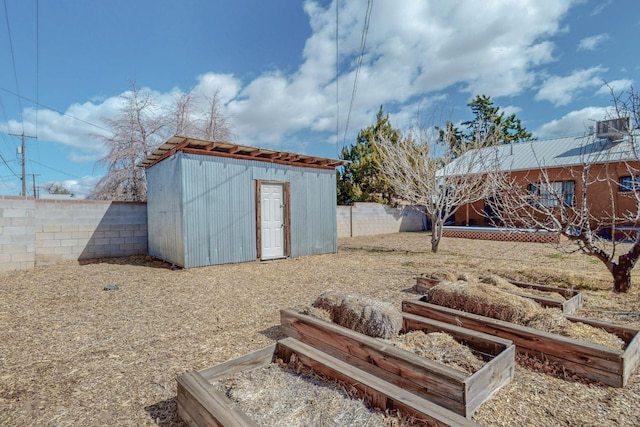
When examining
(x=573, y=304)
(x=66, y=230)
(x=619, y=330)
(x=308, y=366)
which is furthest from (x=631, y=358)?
(x=66, y=230)

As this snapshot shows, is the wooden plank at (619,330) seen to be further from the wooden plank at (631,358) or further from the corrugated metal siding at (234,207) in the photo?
the corrugated metal siding at (234,207)

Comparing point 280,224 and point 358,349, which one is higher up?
point 280,224

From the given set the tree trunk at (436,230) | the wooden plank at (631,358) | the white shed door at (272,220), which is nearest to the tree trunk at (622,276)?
the wooden plank at (631,358)

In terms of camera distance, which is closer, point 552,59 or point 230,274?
point 230,274

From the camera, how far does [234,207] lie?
7.37m

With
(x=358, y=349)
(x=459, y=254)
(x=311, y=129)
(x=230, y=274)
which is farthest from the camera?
(x=311, y=129)

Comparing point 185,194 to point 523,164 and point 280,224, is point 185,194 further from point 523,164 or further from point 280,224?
point 523,164

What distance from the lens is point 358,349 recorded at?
2289mm

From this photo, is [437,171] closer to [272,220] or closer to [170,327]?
[272,220]

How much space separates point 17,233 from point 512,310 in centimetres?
938

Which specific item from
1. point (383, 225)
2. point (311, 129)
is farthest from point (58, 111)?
point (383, 225)

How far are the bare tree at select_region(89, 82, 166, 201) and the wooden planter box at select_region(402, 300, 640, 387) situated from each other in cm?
1505

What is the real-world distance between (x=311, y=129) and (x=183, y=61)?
7.82m

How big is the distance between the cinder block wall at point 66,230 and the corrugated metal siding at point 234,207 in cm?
342
